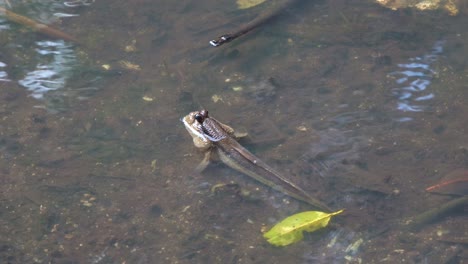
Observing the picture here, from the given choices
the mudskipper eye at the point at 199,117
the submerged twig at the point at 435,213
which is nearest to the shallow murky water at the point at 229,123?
the submerged twig at the point at 435,213

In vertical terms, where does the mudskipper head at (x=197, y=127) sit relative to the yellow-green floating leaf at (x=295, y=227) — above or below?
above

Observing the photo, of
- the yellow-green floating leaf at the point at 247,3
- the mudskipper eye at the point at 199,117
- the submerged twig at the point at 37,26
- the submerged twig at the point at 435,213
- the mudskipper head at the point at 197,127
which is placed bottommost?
the submerged twig at the point at 435,213

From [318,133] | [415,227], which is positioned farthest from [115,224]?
[415,227]

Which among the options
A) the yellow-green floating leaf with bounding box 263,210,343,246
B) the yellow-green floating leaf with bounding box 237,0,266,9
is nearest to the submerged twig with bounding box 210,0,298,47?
the yellow-green floating leaf with bounding box 237,0,266,9

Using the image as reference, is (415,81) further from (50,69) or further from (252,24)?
(50,69)

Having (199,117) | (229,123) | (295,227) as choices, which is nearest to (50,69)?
(199,117)

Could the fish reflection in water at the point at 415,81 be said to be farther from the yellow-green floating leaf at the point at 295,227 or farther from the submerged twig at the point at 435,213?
the yellow-green floating leaf at the point at 295,227
